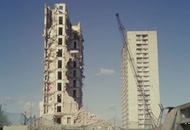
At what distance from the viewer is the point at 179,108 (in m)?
28.2

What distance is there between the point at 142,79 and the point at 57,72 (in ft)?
241

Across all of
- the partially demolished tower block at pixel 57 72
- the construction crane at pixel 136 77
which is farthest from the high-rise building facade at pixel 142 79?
the partially demolished tower block at pixel 57 72

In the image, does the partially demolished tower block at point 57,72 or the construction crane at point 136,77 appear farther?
the construction crane at point 136,77

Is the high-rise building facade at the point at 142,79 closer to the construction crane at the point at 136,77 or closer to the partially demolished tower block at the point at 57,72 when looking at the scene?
the construction crane at the point at 136,77

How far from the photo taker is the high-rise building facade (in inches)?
6388

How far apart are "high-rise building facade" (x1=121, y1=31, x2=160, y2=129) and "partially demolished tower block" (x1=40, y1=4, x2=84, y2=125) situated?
169 ft

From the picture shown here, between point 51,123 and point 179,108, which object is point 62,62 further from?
point 179,108

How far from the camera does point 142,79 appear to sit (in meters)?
168

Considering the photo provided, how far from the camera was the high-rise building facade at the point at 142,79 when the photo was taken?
6388 inches

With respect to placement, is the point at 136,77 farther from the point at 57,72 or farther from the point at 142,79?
the point at 57,72

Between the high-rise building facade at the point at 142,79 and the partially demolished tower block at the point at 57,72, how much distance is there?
51.4 metres

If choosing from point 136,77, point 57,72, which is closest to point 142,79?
point 136,77

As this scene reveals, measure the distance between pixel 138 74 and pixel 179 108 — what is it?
14209 cm

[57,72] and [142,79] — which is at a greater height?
[142,79]
